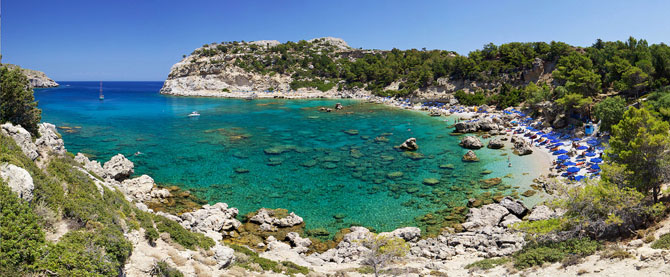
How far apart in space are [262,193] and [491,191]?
70.6 feet

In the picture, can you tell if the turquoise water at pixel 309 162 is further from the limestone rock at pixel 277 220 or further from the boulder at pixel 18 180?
the boulder at pixel 18 180

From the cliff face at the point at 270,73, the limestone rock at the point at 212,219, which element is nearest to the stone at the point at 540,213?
the limestone rock at the point at 212,219

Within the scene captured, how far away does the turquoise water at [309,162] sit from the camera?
28.5m

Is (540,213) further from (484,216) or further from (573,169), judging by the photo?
(573,169)

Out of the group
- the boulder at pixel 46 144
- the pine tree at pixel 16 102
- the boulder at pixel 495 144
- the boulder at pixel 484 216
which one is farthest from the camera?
the boulder at pixel 495 144

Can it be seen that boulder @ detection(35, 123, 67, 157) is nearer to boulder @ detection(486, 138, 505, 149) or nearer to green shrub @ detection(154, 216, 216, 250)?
green shrub @ detection(154, 216, 216, 250)

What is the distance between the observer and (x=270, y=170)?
37156 millimetres

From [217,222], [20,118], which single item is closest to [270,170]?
[217,222]

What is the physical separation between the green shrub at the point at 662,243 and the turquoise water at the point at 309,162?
14.1 meters

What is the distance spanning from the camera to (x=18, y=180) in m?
10.7

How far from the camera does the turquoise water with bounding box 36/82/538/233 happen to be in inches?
1121

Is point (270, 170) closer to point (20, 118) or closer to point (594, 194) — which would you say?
point (20, 118)

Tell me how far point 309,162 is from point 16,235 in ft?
104

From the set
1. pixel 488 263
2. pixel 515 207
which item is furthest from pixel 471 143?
pixel 488 263
